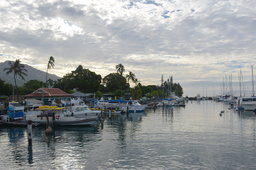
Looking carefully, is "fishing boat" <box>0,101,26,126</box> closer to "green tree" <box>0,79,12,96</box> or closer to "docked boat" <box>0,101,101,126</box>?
"docked boat" <box>0,101,101,126</box>

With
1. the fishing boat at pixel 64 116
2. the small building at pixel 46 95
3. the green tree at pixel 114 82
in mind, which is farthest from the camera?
the green tree at pixel 114 82

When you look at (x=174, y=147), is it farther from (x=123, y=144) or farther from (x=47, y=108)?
(x=47, y=108)

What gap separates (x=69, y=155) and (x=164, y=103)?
95.5 m

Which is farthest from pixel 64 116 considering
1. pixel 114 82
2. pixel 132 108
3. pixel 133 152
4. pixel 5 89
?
pixel 114 82

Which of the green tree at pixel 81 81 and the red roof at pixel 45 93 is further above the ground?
A: the green tree at pixel 81 81

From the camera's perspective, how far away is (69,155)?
915 inches

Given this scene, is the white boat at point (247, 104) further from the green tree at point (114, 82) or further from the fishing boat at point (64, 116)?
the green tree at point (114, 82)

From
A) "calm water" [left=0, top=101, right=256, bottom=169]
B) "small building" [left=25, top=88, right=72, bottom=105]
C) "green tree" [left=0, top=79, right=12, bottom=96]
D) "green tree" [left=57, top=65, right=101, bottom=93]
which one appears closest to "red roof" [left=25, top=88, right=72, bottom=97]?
"small building" [left=25, top=88, right=72, bottom=105]

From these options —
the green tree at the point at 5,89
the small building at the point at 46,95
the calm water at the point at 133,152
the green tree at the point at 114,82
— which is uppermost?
the green tree at the point at 114,82

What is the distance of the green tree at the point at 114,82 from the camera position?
127 metres

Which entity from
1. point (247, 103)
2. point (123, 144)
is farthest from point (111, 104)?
point (123, 144)

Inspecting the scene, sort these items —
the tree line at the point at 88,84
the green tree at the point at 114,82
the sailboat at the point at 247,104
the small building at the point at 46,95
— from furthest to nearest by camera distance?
the green tree at the point at 114,82 < the tree line at the point at 88,84 < the sailboat at the point at 247,104 < the small building at the point at 46,95

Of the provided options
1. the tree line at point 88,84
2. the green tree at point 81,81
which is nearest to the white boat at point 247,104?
the tree line at point 88,84

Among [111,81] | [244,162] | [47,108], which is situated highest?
[111,81]
